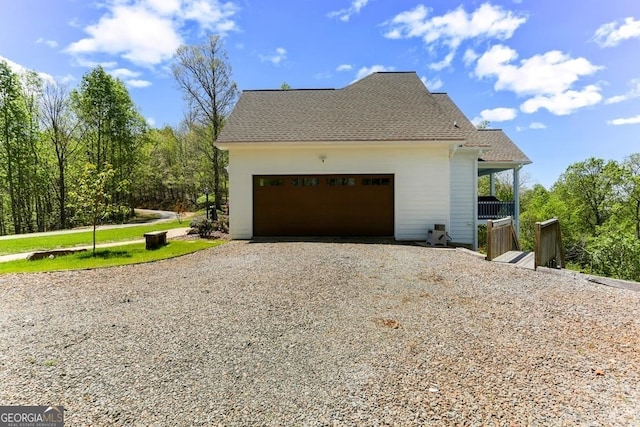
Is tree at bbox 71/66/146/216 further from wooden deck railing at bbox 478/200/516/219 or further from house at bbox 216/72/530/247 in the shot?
wooden deck railing at bbox 478/200/516/219

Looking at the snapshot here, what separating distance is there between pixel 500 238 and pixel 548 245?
1081mm

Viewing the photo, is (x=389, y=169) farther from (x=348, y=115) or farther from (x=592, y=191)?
(x=592, y=191)

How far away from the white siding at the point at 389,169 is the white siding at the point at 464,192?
147 cm

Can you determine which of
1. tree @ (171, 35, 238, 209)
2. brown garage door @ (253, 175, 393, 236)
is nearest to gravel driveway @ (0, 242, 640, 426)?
brown garage door @ (253, 175, 393, 236)

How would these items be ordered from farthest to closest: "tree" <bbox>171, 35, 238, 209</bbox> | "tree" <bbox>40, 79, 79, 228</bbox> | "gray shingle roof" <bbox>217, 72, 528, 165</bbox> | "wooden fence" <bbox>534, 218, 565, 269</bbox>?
"tree" <bbox>40, 79, 79, 228</bbox> < "tree" <bbox>171, 35, 238, 209</bbox> < "gray shingle roof" <bbox>217, 72, 528, 165</bbox> < "wooden fence" <bbox>534, 218, 565, 269</bbox>

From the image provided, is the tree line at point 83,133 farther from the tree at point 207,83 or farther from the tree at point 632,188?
the tree at point 632,188

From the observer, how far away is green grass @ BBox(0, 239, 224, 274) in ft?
24.1

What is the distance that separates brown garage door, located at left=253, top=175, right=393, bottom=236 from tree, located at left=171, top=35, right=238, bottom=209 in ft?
34.6

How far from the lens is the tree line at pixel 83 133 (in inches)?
803

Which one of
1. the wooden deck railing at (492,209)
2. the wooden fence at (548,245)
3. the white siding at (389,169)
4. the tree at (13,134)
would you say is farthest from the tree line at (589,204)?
the tree at (13,134)

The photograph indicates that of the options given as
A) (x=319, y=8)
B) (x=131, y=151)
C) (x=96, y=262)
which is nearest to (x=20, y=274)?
(x=96, y=262)

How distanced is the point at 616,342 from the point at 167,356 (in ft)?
16.1

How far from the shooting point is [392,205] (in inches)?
441

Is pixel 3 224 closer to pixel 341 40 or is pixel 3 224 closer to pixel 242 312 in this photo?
pixel 341 40
